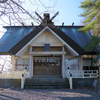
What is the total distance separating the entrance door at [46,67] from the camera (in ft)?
51.0

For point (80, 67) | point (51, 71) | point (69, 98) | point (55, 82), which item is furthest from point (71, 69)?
point (69, 98)

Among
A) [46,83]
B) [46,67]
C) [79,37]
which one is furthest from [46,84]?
[79,37]

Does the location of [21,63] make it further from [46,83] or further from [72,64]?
[72,64]

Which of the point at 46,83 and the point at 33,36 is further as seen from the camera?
the point at 33,36

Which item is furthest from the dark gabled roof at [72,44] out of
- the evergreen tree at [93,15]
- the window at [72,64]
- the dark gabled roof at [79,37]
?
the window at [72,64]

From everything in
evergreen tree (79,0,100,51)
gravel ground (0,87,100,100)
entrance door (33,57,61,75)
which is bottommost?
gravel ground (0,87,100,100)

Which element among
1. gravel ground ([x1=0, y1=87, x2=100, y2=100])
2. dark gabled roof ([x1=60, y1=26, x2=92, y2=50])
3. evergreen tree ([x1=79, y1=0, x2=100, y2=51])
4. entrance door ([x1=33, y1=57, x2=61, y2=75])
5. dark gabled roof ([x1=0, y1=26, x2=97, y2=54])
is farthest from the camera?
dark gabled roof ([x1=60, y1=26, x2=92, y2=50])

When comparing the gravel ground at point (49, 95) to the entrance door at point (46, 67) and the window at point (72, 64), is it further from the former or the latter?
the window at point (72, 64)

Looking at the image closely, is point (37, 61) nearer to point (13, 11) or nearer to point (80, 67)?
point (80, 67)

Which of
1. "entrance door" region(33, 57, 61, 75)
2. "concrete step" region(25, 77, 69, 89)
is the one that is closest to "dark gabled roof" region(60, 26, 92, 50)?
"entrance door" region(33, 57, 61, 75)

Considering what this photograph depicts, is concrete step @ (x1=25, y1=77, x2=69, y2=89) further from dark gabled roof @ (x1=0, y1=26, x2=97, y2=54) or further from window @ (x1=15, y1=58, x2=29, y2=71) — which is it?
dark gabled roof @ (x1=0, y1=26, x2=97, y2=54)

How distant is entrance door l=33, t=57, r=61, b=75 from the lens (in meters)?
15.5

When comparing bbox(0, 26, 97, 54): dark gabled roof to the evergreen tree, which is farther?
bbox(0, 26, 97, 54): dark gabled roof

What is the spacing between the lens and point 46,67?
51.3 feet
